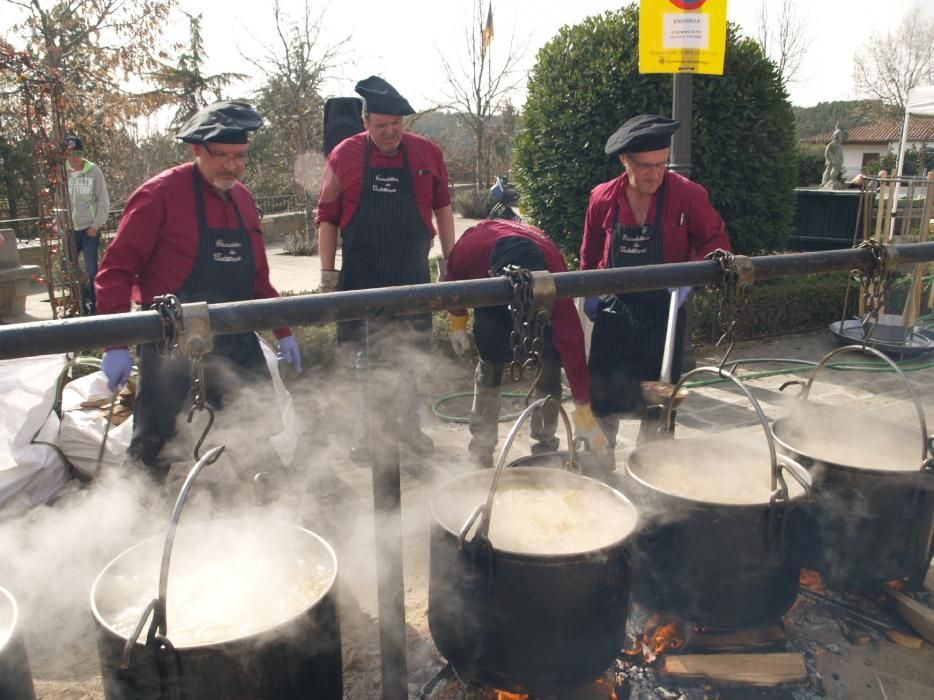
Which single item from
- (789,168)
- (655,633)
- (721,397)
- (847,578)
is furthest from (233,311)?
(789,168)

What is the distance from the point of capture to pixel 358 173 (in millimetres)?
4184

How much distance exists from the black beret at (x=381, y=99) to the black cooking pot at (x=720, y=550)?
2521 mm

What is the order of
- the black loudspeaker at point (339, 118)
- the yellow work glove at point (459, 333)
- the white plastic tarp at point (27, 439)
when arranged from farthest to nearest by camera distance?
the black loudspeaker at point (339, 118) → the yellow work glove at point (459, 333) → the white plastic tarp at point (27, 439)

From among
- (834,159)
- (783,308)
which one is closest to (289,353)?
(783,308)

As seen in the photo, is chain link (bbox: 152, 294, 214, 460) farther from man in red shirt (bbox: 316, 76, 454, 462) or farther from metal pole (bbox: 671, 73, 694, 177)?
metal pole (bbox: 671, 73, 694, 177)

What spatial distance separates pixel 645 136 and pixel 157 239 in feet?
7.43

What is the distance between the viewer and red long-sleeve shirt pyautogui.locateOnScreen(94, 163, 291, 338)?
295cm

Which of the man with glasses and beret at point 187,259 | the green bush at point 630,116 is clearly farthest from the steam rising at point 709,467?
the green bush at point 630,116

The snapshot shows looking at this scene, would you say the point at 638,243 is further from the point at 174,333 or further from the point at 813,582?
the point at 174,333

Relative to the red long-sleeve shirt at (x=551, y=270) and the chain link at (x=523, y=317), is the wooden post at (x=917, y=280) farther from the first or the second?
the chain link at (x=523, y=317)

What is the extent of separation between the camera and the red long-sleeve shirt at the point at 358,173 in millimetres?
4191

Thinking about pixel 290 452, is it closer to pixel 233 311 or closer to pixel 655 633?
pixel 655 633

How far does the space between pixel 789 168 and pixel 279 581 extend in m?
7.29

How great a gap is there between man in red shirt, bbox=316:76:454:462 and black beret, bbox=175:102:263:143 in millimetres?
1019
